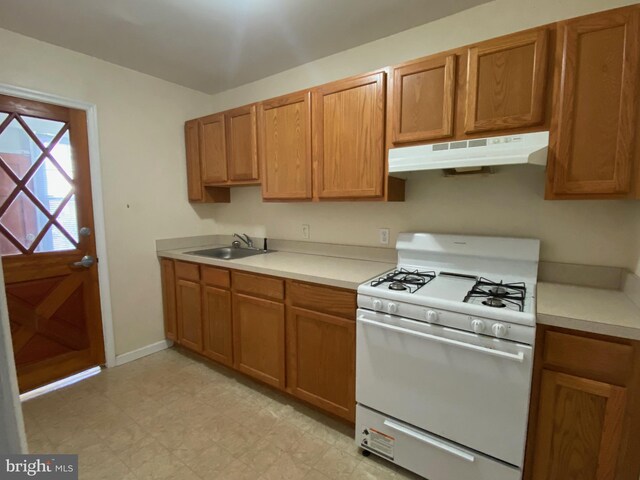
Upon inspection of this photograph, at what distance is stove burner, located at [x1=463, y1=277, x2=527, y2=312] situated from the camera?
4.52 feet

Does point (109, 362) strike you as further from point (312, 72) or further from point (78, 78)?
point (312, 72)

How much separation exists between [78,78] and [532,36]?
2.99m

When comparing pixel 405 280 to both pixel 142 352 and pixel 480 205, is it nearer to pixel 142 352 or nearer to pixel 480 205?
pixel 480 205

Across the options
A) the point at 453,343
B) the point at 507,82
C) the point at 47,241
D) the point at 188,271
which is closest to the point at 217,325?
the point at 188,271

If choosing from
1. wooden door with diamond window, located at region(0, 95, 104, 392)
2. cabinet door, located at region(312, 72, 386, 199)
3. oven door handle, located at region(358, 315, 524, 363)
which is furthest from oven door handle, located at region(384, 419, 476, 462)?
wooden door with diamond window, located at region(0, 95, 104, 392)

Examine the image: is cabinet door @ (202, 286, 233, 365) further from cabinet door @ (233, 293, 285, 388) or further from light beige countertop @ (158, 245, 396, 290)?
light beige countertop @ (158, 245, 396, 290)

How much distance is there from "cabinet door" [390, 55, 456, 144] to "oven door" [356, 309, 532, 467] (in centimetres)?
104

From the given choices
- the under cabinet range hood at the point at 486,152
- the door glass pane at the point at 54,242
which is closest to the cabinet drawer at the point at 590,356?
the under cabinet range hood at the point at 486,152

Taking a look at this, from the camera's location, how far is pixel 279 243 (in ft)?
9.41

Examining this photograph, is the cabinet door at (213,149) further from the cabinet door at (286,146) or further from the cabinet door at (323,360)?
the cabinet door at (323,360)

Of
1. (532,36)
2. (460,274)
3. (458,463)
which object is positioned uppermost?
(532,36)

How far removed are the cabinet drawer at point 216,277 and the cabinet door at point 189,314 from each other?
6.3 inches

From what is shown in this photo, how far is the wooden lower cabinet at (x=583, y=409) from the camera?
1.18m

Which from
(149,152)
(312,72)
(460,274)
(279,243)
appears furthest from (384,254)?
(149,152)
